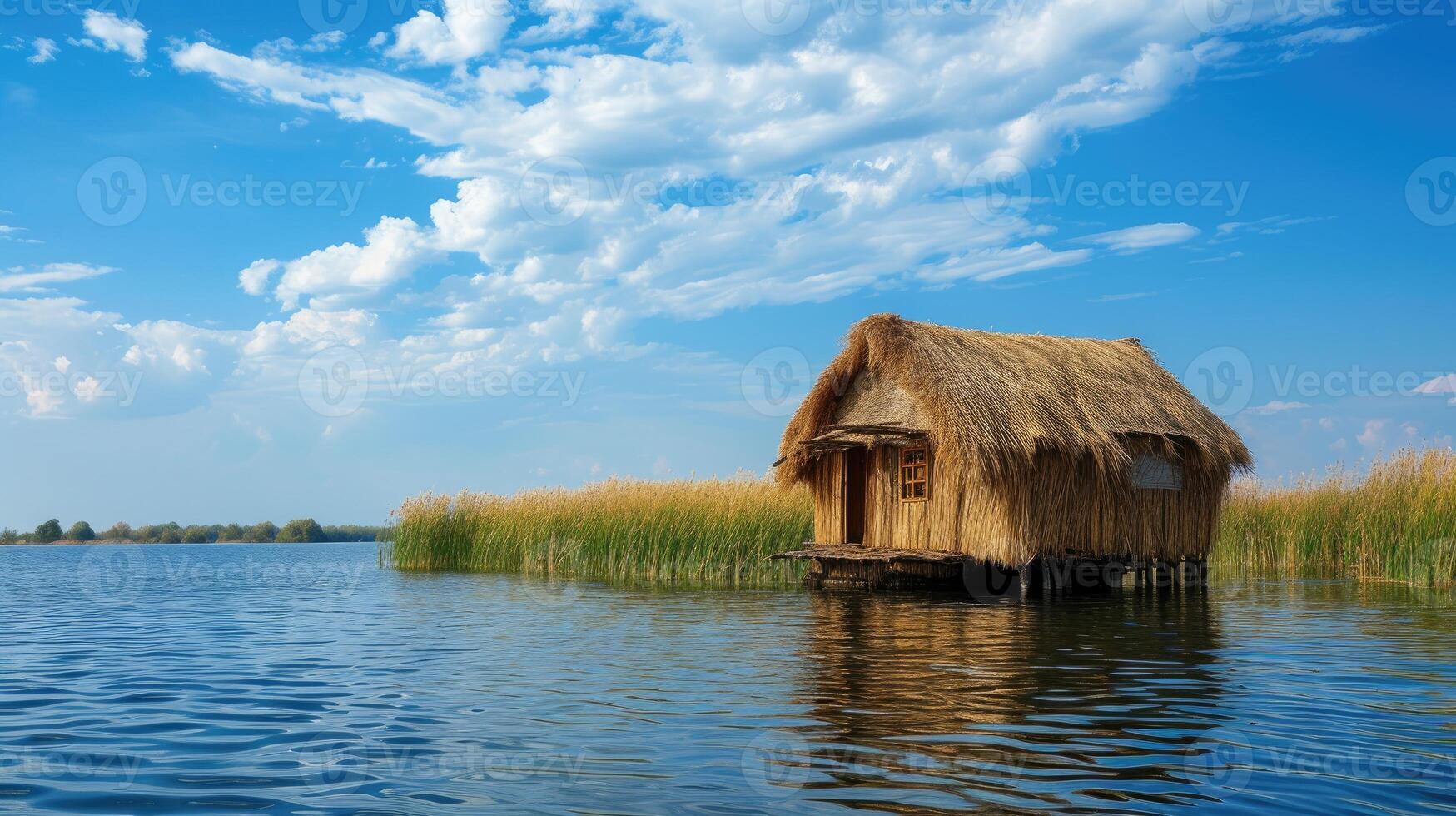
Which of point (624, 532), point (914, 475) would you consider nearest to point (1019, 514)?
point (914, 475)

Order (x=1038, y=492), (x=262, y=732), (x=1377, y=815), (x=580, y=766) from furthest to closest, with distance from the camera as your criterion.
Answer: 1. (x=1038, y=492)
2. (x=262, y=732)
3. (x=580, y=766)
4. (x=1377, y=815)

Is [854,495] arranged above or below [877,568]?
above

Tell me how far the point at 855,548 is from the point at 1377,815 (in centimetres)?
1579

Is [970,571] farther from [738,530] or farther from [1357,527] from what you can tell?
[1357,527]

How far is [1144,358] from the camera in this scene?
82.9ft

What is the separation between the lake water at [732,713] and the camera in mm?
6105

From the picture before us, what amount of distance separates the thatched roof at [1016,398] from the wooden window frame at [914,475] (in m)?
0.85

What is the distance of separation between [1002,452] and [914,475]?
2783 mm

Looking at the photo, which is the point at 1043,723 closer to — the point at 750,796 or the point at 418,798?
the point at 750,796

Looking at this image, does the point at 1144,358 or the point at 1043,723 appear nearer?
the point at 1043,723

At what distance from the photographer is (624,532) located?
25453 millimetres

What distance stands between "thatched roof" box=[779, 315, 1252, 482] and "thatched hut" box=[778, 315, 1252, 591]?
0.03m

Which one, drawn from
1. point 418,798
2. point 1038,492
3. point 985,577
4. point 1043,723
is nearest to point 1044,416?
point 1038,492

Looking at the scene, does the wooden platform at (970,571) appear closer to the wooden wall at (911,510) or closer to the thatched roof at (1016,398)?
the wooden wall at (911,510)
